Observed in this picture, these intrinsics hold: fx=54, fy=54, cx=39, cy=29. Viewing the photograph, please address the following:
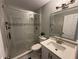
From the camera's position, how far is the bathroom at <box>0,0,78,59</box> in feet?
4.37

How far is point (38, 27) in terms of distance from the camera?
310cm

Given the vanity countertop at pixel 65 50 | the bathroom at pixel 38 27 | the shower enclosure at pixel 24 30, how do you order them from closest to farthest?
the vanity countertop at pixel 65 50
the bathroom at pixel 38 27
the shower enclosure at pixel 24 30

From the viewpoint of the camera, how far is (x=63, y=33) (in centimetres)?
148

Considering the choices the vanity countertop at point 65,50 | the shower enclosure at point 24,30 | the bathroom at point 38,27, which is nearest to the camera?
the vanity countertop at point 65,50

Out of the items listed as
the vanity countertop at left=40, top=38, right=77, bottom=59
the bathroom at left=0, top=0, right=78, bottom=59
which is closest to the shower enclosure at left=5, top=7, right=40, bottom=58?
the bathroom at left=0, top=0, right=78, bottom=59

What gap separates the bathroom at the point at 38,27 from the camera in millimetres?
1333

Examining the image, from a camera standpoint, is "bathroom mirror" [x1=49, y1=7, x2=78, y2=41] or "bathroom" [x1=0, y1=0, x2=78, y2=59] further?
"bathroom" [x1=0, y1=0, x2=78, y2=59]

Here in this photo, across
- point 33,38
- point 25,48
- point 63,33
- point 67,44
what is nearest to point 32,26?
point 33,38

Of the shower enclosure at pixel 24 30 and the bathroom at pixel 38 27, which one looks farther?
the shower enclosure at pixel 24 30

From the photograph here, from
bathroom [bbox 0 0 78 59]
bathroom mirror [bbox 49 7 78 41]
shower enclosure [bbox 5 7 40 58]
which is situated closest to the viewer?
bathroom mirror [bbox 49 7 78 41]

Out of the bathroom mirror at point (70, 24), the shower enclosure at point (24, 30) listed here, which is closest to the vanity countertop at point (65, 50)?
the bathroom mirror at point (70, 24)

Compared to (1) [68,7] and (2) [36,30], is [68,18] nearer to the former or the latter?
(1) [68,7]

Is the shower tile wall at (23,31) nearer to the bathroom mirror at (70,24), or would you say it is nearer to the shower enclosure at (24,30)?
the shower enclosure at (24,30)

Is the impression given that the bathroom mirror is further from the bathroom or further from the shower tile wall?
the shower tile wall
